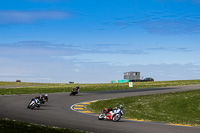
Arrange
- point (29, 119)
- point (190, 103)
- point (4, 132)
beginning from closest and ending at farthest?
point (4, 132)
point (29, 119)
point (190, 103)

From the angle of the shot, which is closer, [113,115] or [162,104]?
[113,115]

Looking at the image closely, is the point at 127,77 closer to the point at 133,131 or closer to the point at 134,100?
the point at 134,100

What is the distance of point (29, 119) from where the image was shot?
74.4 feet

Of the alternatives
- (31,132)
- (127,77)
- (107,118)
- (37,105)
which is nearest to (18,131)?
(31,132)

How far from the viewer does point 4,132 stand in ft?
48.3

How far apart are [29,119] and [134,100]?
2172 cm

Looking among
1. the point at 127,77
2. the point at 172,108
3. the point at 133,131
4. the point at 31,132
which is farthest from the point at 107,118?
the point at 127,77

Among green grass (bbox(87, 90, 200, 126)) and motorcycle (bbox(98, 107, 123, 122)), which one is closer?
motorcycle (bbox(98, 107, 123, 122))

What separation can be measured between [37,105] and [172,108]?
1725 cm

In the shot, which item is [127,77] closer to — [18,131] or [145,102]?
[145,102]

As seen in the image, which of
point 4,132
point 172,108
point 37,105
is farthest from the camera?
point 172,108

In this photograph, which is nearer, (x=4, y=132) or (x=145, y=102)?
(x=4, y=132)

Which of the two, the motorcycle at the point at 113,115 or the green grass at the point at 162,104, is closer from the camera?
the motorcycle at the point at 113,115

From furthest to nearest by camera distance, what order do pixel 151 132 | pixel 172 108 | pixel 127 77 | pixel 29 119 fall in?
pixel 127 77, pixel 172 108, pixel 29 119, pixel 151 132
